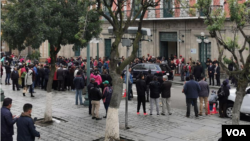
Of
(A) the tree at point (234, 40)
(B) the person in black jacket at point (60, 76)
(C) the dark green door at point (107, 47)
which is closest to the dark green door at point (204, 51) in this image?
(C) the dark green door at point (107, 47)

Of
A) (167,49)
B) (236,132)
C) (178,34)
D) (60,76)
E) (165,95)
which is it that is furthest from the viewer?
(167,49)

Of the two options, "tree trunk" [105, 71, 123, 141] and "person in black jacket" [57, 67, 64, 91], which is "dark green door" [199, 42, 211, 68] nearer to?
"person in black jacket" [57, 67, 64, 91]

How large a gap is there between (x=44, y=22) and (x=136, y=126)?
499 centimetres

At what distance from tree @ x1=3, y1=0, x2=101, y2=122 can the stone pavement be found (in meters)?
1.26

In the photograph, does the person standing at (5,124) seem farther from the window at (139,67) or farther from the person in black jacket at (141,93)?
the window at (139,67)

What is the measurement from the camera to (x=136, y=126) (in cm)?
1314

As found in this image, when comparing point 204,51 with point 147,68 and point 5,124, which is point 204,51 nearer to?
point 147,68

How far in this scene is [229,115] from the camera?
48.3ft

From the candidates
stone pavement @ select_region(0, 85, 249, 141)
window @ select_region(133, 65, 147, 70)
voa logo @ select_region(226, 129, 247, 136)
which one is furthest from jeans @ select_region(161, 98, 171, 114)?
window @ select_region(133, 65, 147, 70)

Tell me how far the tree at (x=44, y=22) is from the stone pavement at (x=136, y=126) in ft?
4.13

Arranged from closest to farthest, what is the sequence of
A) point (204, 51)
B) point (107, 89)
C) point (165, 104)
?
point (107, 89) < point (165, 104) < point (204, 51)

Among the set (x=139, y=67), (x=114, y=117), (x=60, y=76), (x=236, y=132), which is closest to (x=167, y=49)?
(x=139, y=67)

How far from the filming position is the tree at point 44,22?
478 inches

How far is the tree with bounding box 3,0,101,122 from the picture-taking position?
39.8 feet
